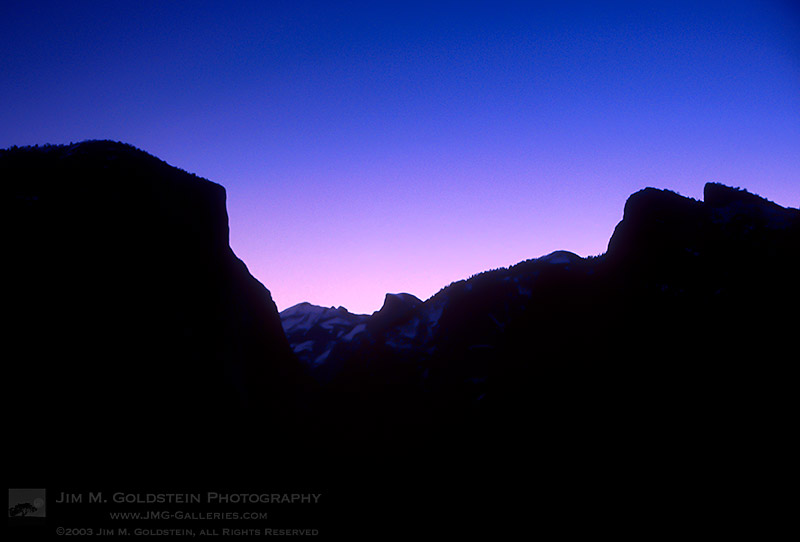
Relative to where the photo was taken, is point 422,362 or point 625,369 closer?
point 625,369

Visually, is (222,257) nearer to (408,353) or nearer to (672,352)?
(408,353)

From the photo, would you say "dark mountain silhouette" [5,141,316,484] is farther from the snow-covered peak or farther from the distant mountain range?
the snow-covered peak

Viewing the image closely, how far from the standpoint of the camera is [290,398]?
31.7m

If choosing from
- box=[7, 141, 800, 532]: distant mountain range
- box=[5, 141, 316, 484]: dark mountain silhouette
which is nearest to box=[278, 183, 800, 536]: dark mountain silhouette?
box=[7, 141, 800, 532]: distant mountain range

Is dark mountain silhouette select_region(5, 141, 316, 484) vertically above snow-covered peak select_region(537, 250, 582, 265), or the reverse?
snow-covered peak select_region(537, 250, 582, 265)

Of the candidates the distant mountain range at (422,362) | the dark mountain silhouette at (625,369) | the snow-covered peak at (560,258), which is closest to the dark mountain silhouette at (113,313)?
the distant mountain range at (422,362)

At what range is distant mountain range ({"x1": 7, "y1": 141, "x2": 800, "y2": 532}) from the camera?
14805 millimetres

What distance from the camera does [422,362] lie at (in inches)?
1603

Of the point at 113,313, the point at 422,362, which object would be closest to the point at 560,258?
the point at 422,362

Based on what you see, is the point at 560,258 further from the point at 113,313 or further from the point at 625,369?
the point at 113,313

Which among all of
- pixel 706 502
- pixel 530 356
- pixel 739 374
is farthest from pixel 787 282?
pixel 530 356

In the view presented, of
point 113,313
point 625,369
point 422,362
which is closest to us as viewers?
point 113,313

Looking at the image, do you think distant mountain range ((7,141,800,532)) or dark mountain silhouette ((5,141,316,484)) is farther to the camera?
distant mountain range ((7,141,800,532))

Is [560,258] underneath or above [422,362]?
above
